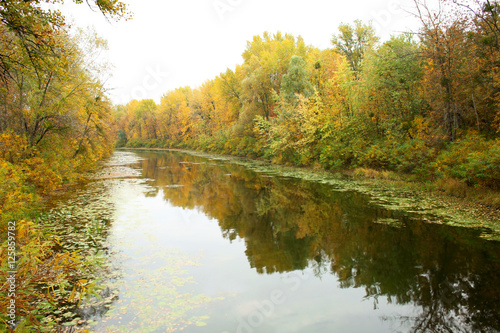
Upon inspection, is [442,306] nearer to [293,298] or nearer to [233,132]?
[293,298]

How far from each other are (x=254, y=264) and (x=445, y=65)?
50.4ft

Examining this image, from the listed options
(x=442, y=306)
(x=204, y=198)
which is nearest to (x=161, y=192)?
(x=204, y=198)

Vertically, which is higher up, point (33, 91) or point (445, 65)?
point (445, 65)

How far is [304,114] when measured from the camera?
2548 centimetres

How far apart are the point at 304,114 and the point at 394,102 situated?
25.0ft

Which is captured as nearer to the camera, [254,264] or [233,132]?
[254,264]

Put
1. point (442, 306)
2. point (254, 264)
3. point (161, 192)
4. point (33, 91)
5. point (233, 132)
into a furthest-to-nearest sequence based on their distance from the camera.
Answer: point (233, 132) → point (161, 192) → point (33, 91) → point (254, 264) → point (442, 306)

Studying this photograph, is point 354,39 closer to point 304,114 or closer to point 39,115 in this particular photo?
point 304,114

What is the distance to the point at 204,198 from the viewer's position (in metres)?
15.1

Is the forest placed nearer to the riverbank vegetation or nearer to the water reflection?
the riverbank vegetation

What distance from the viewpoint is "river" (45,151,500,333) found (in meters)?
4.85

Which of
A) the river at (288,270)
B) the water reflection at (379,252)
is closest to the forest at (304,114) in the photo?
the river at (288,270)

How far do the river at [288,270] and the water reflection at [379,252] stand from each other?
3cm

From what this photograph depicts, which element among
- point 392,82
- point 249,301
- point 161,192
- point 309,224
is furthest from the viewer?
point 392,82
